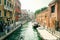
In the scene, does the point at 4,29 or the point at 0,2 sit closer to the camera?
the point at 4,29

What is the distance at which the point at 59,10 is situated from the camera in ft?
85.0

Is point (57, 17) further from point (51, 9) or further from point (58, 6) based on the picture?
point (51, 9)

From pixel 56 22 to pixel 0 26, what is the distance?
1046cm

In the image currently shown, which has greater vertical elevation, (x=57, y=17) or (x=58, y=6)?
(x=58, y=6)

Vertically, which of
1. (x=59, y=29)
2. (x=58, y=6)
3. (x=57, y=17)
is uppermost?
(x=58, y=6)

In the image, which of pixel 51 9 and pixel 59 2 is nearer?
pixel 59 2

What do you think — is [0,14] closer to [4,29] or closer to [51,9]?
[4,29]

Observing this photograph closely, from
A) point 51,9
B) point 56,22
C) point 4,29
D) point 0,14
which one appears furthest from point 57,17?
point 0,14

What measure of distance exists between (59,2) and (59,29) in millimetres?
5173

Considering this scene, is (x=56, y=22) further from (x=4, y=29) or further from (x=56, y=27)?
(x=4, y=29)

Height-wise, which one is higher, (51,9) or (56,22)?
(51,9)

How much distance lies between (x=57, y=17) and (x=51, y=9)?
526 centimetres

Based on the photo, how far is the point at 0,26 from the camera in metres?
25.3

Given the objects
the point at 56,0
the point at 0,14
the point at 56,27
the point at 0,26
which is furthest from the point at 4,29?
the point at 56,0
